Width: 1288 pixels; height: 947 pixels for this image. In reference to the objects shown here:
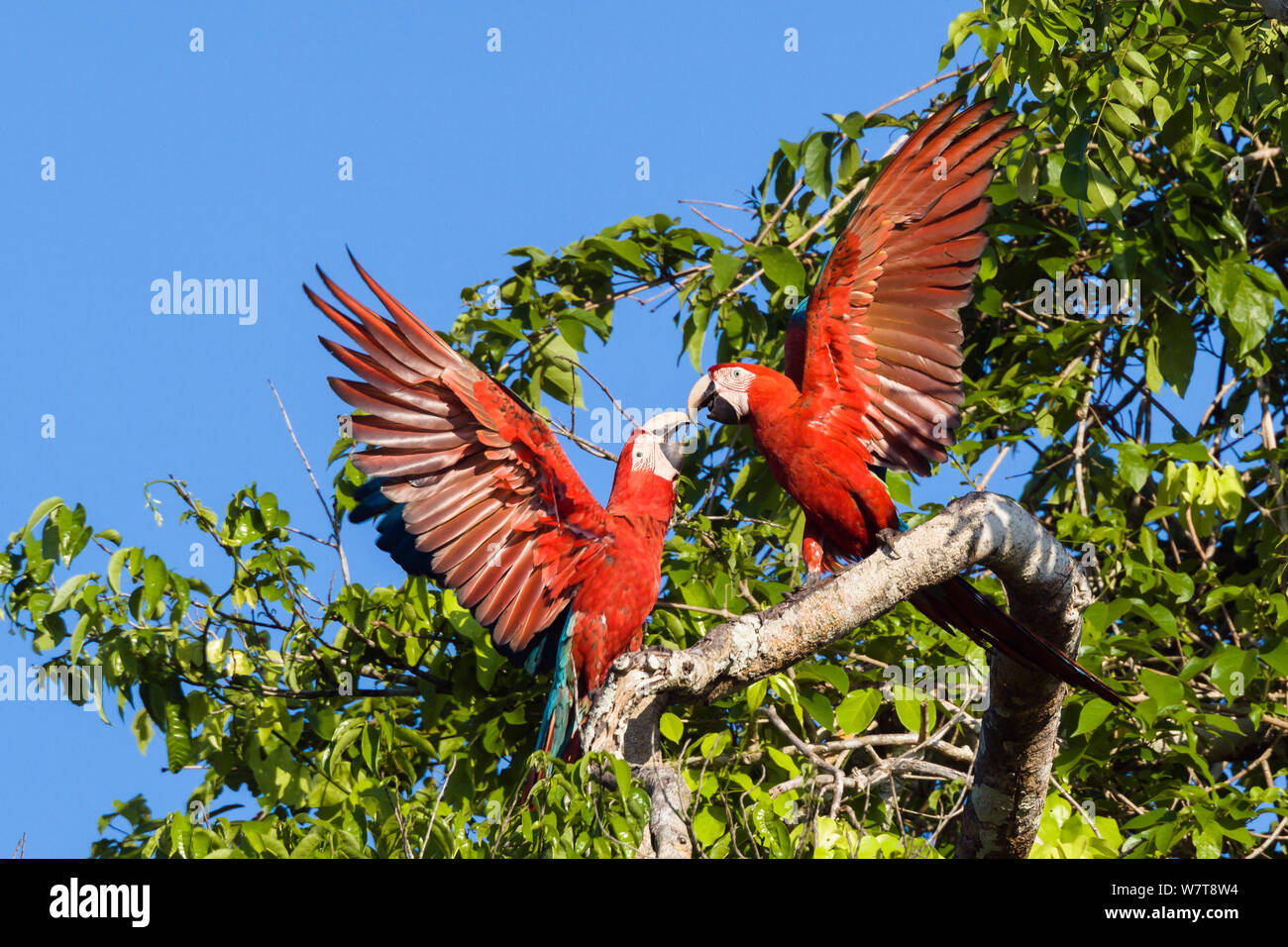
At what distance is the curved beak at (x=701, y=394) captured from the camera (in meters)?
3.54

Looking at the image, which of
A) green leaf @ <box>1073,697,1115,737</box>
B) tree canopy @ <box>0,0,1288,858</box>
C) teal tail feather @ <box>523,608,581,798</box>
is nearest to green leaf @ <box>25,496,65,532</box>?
tree canopy @ <box>0,0,1288,858</box>

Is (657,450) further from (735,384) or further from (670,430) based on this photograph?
(735,384)

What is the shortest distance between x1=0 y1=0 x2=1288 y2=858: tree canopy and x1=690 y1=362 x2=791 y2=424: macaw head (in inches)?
14.4

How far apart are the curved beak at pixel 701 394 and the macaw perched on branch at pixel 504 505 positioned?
8 cm

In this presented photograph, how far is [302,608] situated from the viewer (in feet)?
12.4

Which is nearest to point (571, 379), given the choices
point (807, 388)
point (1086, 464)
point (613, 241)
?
point (613, 241)

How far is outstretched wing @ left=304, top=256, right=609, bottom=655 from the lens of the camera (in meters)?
3.27

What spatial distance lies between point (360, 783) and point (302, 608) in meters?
0.55

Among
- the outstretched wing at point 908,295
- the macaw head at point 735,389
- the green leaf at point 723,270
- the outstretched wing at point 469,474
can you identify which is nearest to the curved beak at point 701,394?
the macaw head at point 735,389

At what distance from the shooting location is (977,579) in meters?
3.87

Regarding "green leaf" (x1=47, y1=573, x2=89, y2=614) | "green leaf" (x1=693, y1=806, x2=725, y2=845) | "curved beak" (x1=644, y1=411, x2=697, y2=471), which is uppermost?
"curved beak" (x1=644, y1=411, x2=697, y2=471)

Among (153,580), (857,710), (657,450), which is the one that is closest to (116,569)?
(153,580)

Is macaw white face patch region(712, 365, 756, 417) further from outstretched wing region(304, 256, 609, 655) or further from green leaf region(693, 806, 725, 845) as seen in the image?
green leaf region(693, 806, 725, 845)
